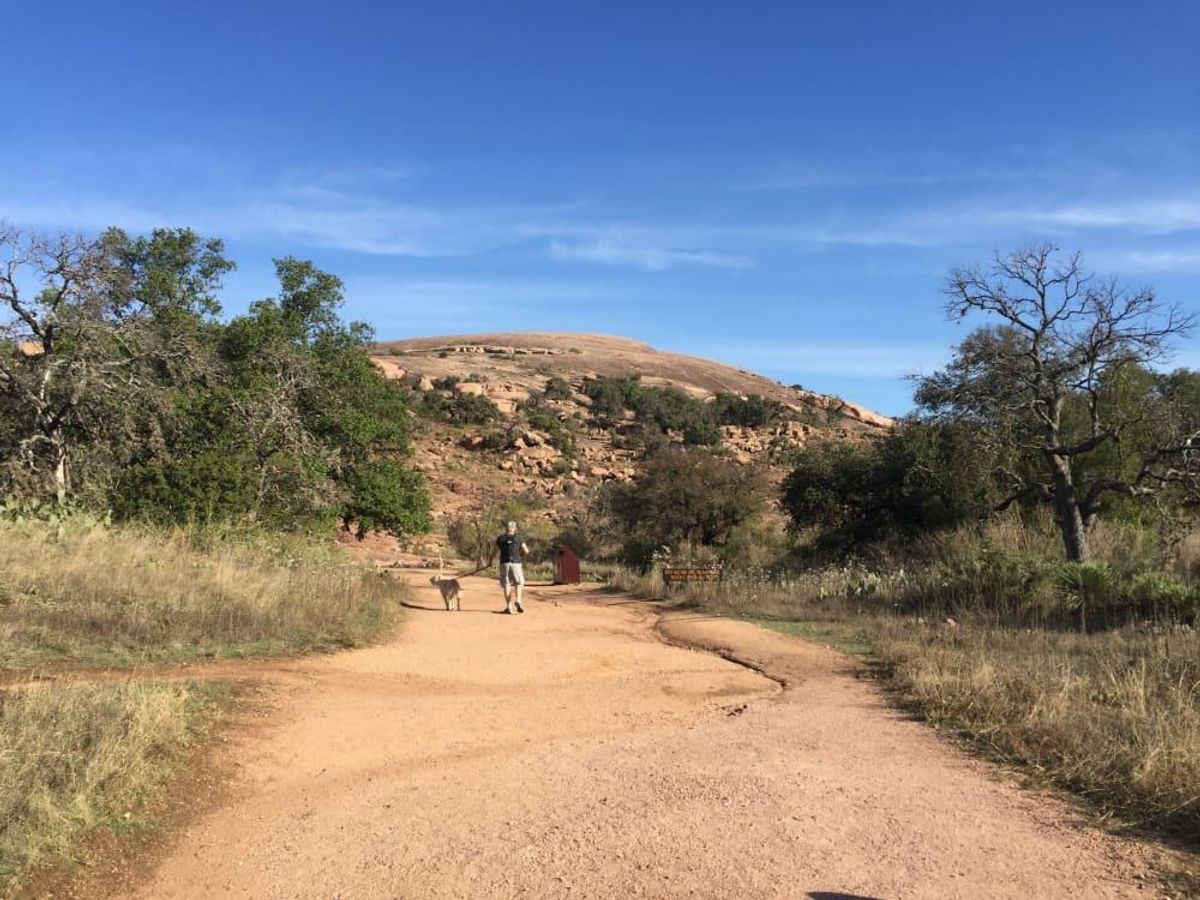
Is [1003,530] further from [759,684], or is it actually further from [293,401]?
[293,401]

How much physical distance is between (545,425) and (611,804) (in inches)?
1854

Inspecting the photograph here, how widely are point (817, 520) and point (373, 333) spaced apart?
13119 millimetres

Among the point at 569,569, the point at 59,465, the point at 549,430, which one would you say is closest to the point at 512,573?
the point at 569,569

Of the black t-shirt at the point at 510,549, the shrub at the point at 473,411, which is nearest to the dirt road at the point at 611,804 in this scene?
the black t-shirt at the point at 510,549

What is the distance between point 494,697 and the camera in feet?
26.0

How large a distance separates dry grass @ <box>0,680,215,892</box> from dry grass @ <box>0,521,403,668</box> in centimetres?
208

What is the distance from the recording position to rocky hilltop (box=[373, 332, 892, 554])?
4275cm

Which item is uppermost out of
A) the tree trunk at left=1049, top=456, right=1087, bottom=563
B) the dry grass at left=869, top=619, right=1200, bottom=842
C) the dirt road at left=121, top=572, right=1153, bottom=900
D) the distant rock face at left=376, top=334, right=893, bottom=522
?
the distant rock face at left=376, top=334, right=893, bottom=522

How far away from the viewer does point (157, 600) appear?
941 centimetres

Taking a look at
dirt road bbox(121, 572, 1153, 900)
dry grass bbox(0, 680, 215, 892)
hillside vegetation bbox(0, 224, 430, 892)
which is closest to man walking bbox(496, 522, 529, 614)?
hillside vegetation bbox(0, 224, 430, 892)

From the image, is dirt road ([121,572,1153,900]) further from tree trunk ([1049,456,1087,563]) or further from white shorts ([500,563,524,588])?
tree trunk ([1049,456,1087,563])

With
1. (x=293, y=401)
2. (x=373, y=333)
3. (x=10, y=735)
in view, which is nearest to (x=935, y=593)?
(x=10, y=735)

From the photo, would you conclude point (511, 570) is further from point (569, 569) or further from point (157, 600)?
point (569, 569)

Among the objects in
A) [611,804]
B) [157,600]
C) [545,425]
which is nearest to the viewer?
[611,804]
